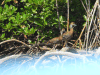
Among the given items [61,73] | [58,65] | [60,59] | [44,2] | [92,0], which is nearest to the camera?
[61,73]

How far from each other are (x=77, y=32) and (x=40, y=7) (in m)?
0.89

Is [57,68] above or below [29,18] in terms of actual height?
below

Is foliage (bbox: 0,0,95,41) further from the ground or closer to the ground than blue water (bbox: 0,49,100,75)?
further from the ground

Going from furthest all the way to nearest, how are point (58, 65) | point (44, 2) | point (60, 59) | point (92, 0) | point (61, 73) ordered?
point (92, 0), point (44, 2), point (60, 59), point (58, 65), point (61, 73)

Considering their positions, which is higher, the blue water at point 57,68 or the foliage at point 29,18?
the foliage at point 29,18

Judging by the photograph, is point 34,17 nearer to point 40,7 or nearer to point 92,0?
point 40,7

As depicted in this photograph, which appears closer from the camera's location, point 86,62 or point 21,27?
point 86,62

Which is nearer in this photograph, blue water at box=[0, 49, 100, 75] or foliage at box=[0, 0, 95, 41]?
blue water at box=[0, 49, 100, 75]

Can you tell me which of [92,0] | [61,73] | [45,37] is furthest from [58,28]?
[61,73]

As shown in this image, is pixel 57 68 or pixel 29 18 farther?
pixel 29 18

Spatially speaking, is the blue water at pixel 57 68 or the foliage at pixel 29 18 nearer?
the blue water at pixel 57 68

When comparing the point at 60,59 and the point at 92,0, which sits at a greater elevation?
the point at 92,0

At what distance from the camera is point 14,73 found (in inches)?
40.0

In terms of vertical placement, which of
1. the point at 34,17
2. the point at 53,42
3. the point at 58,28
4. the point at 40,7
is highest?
the point at 40,7
